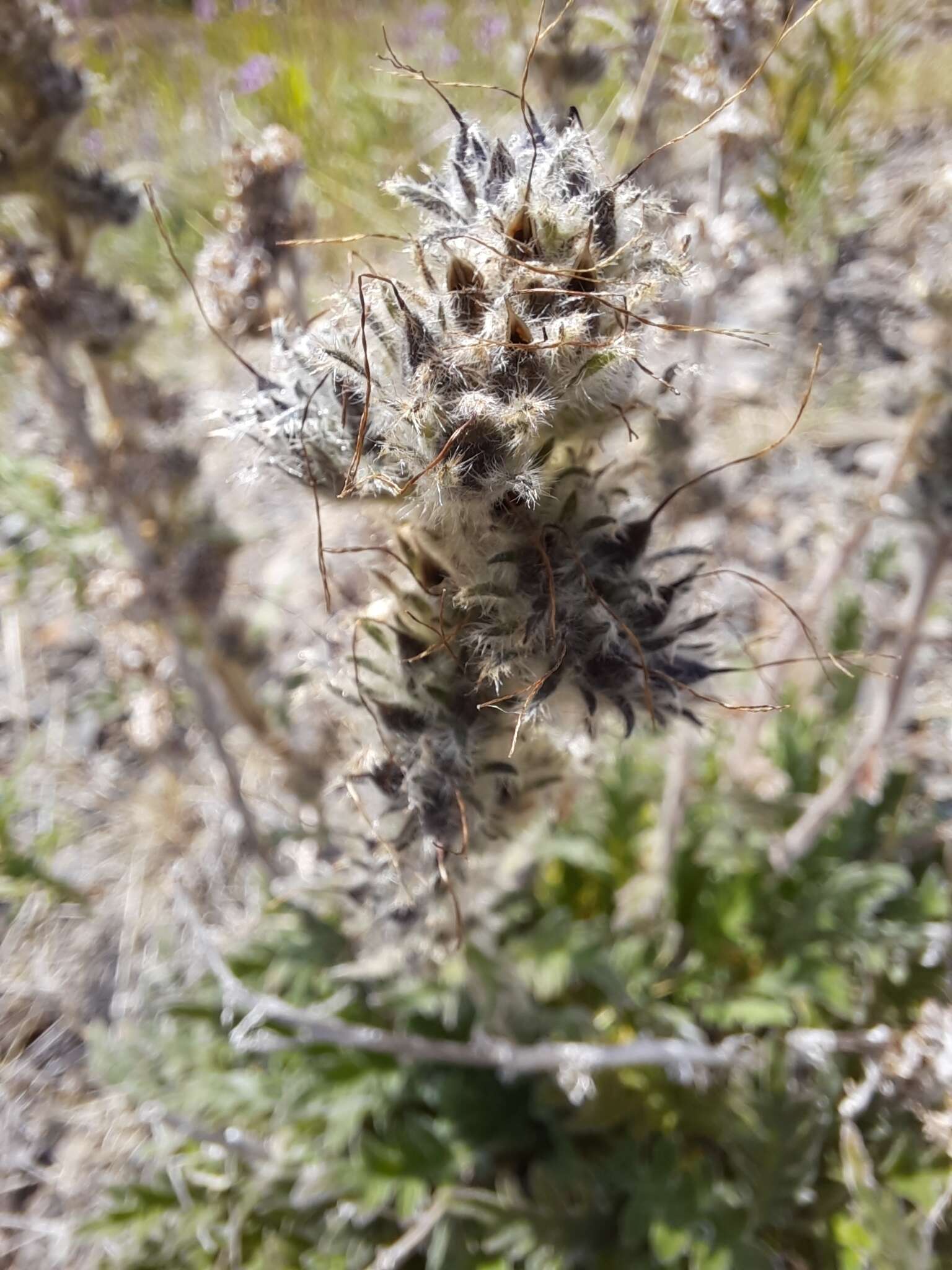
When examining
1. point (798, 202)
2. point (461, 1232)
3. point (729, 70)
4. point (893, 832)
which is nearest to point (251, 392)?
point (729, 70)

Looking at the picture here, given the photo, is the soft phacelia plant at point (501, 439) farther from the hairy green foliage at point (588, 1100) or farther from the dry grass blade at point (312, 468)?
the hairy green foliage at point (588, 1100)

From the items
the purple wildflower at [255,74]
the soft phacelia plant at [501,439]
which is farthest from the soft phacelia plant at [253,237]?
the purple wildflower at [255,74]

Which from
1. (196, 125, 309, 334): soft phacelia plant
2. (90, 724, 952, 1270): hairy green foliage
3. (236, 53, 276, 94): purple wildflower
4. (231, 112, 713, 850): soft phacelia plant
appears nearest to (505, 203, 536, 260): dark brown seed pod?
(231, 112, 713, 850): soft phacelia plant

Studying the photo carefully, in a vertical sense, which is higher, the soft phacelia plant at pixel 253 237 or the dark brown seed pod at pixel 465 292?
the soft phacelia plant at pixel 253 237

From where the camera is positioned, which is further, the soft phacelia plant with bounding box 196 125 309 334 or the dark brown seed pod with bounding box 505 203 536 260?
the soft phacelia plant with bounding box 196 125 309 334

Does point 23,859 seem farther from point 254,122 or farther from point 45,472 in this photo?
point 254,122

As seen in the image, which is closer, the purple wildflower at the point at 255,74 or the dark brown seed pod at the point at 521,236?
the dark brown seed pod at the point at 521,236

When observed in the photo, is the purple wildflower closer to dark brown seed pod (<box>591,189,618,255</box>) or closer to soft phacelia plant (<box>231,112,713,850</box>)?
soft phacelia plant (<box>231,112,713,850</box>)

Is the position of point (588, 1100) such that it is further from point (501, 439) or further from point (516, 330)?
point (516, 330)

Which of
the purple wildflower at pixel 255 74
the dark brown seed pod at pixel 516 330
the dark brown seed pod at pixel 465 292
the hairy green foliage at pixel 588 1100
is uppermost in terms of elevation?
the purple wildflower at pixel 255 74
